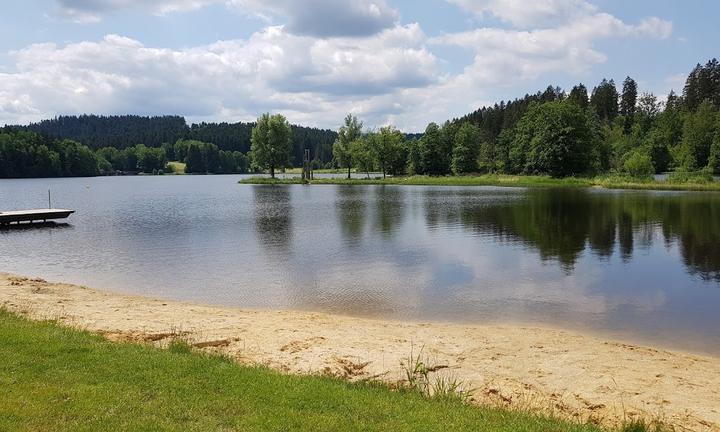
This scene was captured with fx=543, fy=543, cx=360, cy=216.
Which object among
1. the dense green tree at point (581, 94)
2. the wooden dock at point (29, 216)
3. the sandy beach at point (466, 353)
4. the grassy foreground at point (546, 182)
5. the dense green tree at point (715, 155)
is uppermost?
the dense green tree at point (581, 94)

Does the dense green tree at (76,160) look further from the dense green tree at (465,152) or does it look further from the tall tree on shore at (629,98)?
the tall tree on shore at (629,98)

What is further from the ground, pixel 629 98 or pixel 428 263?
pixel 629 98

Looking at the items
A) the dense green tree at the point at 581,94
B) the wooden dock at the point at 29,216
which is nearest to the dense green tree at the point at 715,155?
the dense green tree at the point at 581,94

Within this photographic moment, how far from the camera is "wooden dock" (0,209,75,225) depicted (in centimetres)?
4244

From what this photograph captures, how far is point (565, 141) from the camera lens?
324 ft

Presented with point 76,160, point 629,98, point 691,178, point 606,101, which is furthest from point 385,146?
point 76,160

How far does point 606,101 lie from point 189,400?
180 m

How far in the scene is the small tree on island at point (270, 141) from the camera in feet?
365

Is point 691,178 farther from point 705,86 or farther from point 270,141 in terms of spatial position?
point 705,86

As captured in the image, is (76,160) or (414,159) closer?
(414,159)

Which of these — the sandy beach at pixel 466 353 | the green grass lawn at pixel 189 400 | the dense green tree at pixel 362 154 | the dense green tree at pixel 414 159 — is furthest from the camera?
the dense green tree at pixel 414 159

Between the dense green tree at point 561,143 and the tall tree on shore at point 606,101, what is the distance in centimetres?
6946

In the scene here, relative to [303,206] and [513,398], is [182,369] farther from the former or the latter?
[303,206]

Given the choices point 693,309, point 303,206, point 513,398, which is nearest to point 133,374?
point 513,398
